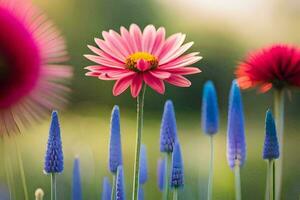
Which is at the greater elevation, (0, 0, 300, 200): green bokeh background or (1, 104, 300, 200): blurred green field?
A: (0, 0, 300, 200): green bokeh background

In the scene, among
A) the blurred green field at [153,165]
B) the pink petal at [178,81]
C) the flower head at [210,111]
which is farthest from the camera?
the blurred green field at [153,165]

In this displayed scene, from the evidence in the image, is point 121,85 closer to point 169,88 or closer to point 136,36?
point 136,36

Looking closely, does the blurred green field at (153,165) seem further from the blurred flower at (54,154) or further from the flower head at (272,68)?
the flower head at (272,68)

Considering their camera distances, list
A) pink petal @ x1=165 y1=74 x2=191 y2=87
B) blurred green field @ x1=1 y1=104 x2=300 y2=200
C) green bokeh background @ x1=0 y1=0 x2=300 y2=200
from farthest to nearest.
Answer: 1. green bokeh background @ x1=0 y1=0 x2=300 y2=200
2. blurred green field @ x1=1 y1=104 x2=300 y2=200
3. pink petal @ x1=165 y1=74 x2=191 y2=87

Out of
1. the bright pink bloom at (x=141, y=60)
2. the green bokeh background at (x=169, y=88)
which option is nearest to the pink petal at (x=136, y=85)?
the bright pink bloom at (x=141, y=60)

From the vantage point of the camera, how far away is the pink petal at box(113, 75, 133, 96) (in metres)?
0.40

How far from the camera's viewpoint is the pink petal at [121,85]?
396 mm

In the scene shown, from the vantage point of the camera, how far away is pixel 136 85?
0.40m

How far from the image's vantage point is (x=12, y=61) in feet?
1.38

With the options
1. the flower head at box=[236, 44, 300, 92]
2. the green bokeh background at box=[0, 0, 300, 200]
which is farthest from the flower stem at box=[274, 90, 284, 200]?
the green bokeh background at box=[0, 0, 300, 200]

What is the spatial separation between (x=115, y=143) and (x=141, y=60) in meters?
0.05

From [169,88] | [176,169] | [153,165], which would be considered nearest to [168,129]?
[176,169]

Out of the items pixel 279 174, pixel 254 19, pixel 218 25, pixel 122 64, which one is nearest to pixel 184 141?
pixel 254 19

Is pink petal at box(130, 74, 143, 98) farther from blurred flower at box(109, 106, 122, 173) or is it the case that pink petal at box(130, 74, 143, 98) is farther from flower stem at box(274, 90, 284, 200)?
flower stem at box(274, 90, 284, 200)
